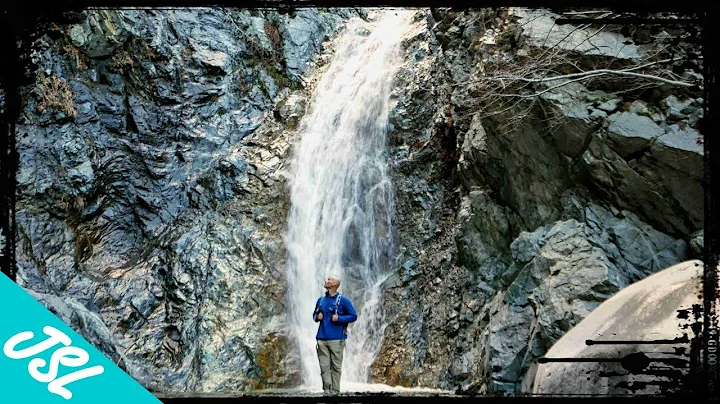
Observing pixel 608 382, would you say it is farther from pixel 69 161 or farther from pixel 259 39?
pixel 259 39

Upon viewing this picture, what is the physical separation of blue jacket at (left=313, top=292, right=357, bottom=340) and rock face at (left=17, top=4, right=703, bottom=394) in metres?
3.81

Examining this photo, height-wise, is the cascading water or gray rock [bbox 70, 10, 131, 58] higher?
gray rock [bbox 70, 10, 131, 58]

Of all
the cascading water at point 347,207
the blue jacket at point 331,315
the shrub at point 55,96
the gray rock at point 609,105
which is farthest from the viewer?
the shrub at point 55,96

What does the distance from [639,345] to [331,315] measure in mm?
3663

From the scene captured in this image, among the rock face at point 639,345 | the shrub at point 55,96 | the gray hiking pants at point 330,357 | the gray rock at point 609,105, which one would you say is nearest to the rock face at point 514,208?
the gray rock at point 609,105

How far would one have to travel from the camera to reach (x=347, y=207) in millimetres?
16297

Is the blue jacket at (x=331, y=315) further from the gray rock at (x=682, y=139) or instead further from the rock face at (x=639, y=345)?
the gray rock at (x=682, y=139)

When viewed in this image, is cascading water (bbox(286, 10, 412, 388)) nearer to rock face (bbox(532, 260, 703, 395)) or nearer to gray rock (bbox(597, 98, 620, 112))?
gray rock (bbox(597, 98, 620, 112))

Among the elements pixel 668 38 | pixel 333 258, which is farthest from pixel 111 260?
pixel 668 38

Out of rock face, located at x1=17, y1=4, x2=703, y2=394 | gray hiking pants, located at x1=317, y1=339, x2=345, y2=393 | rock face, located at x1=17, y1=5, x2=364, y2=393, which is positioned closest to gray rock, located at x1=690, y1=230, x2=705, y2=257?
rock face, located at x1=17, y1=4, x2=703, y2=394

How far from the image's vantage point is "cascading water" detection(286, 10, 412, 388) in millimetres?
15016

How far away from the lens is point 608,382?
5.95m

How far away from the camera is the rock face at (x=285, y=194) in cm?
1070

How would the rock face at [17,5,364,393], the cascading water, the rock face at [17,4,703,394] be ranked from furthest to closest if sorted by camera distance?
the cascading water < the rock face at [17,5,364,393] < the rock face at [17,4,703,394]
